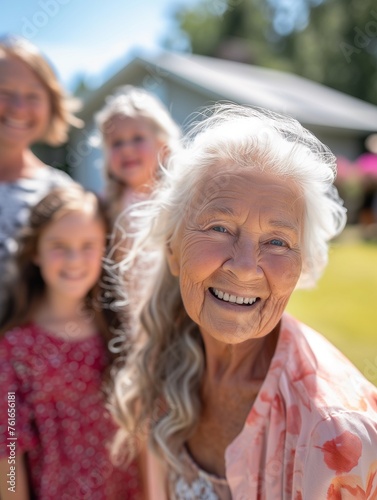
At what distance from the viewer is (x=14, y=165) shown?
329 cm

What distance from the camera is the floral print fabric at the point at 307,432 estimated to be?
1.52 m

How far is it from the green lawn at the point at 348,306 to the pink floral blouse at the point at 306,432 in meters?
2.30

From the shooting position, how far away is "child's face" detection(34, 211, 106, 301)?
8.46 feet

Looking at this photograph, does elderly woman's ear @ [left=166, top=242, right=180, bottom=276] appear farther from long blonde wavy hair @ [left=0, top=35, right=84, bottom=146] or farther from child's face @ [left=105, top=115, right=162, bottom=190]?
long blonde wavy hair @ [left=0, top=35, right=84, bottom=146]

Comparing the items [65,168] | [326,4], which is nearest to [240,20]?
[326,4]

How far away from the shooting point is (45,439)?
2.39 m

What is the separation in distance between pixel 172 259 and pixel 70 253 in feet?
2.56

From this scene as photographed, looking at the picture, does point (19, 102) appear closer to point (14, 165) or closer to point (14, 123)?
point (14, 123)

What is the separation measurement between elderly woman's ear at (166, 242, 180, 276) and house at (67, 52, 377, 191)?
10.7 metres

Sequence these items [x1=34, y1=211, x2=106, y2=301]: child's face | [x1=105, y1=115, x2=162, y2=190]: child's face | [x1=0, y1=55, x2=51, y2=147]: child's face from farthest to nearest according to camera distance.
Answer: [x1=105, y1=115, x2=162, y2=190]: child's face → [x1=0, y1=55, x2=51, y2=147]: child's face → [x1=34, y1=211, x2=106, y2=301]: child's face

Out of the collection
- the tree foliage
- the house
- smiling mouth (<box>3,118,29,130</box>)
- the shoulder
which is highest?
the tree foliage

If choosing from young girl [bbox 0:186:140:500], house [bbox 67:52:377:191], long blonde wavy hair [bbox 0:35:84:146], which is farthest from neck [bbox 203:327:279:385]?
house [bbox 67:52:377:191]

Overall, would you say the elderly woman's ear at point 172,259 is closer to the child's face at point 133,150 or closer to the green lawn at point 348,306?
the child's face at point 133,150

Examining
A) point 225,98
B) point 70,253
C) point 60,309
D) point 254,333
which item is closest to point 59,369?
point 60,309
